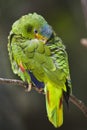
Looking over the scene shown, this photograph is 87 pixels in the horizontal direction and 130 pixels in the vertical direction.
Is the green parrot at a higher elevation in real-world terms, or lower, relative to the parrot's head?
lower

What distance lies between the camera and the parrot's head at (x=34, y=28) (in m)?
1.55

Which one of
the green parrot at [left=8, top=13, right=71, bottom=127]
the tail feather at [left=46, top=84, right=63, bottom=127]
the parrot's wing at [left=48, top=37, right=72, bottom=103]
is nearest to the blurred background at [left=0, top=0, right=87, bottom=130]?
the green parrot at [left=8, top=13, right=71, bottom=127]

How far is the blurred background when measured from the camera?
123 inches

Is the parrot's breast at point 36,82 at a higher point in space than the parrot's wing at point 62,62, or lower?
lower

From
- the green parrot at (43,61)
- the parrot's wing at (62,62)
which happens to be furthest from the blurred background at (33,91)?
the parrot's wing at (62,62)

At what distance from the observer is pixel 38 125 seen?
3158 mm

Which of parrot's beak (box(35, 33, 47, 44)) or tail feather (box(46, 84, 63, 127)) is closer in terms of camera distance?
tail feather (box(46, 84, 63, 127))

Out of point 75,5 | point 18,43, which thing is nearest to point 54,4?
point 75,5

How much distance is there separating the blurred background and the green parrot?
1.41 m

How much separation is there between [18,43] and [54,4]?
1651mm

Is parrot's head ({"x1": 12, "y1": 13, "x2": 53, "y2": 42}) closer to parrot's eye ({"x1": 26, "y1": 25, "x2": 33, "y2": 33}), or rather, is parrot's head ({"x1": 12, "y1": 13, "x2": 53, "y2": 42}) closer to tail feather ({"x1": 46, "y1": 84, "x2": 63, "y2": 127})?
parrot's eye ({"x1": 26, "y1": 25, "x2": 33, "y2": 33})

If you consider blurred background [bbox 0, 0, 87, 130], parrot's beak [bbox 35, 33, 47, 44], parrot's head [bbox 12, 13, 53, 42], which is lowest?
blurred background [bbox 0, 0, 87, 130]

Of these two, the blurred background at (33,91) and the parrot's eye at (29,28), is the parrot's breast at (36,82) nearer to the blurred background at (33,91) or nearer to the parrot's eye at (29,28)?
the parrot's eye at (29,28)

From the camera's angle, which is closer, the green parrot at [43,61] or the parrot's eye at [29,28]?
the green parrot at [43,61]
